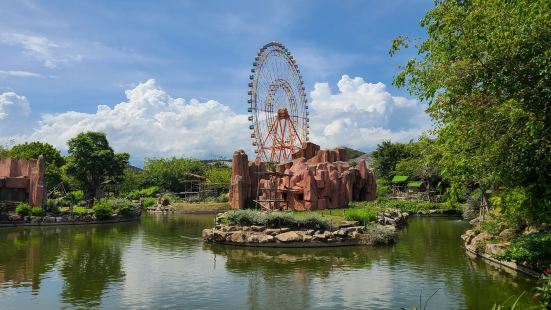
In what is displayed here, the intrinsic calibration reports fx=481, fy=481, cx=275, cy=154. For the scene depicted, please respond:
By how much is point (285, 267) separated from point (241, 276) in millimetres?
2411

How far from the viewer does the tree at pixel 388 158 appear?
244ft

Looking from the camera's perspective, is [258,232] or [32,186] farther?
[32,186]

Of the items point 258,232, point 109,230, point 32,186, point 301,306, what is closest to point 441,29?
point 301,306

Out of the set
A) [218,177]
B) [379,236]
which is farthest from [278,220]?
[218,177]

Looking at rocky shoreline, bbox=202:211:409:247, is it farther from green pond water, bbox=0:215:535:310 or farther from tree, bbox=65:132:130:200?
tree, bbox=65:132:130:200

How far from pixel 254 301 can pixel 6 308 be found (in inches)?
285

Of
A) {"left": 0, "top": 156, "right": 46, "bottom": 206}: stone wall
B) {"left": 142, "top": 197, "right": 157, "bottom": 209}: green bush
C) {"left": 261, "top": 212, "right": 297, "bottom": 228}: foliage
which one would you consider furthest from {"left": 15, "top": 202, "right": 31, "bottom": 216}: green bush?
{"left": 142, "top": 197, "right": 157, "bottom": 209}: green bush

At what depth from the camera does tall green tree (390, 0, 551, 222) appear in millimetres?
11531

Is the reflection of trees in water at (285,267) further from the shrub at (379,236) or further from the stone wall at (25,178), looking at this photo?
the stone wall at (25,178)

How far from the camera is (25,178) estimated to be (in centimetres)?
4234

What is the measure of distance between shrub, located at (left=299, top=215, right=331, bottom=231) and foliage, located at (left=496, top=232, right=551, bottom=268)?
11.8 m

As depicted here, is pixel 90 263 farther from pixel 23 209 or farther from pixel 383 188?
pixel 383 188

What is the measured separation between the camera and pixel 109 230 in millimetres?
36344

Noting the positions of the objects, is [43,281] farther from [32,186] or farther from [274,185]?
[274,185]
